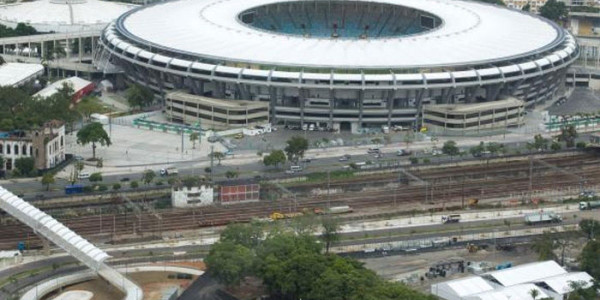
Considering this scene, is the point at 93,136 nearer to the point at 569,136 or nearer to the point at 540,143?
the point at 540,143

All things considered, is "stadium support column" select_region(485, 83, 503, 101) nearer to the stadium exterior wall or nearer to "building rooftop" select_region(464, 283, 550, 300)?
the stadium exterior wall

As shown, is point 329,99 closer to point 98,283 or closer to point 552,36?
point 552,36

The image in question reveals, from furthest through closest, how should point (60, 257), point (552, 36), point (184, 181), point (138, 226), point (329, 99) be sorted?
point (552, 36)
point (329, 99)
point (184, 181)
point (138, 226)
point (60, 257)

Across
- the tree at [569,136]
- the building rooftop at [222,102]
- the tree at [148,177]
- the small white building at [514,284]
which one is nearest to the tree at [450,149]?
the tree at [569,136]

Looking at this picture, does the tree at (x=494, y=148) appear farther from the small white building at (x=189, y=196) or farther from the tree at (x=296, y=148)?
the small white building at (x=189, y=196)

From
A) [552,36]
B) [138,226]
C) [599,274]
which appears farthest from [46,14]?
[599,274]

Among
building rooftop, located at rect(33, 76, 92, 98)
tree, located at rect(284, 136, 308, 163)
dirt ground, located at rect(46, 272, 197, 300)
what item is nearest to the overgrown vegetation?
dirt ground, located at rect(46, 272, 197, 300)

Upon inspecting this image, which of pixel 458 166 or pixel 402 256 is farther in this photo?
pixel 458 166
